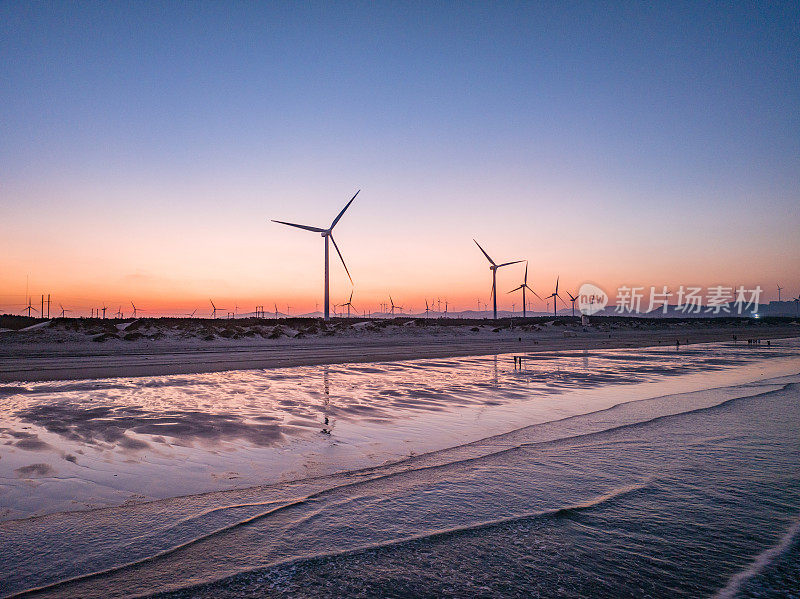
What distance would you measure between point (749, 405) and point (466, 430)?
891 centimetres

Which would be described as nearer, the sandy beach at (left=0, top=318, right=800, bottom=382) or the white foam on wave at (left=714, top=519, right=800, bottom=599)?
the white foam on wave at (left=714, top=519, right=800, bottom=599)

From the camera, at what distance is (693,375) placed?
20031 mm

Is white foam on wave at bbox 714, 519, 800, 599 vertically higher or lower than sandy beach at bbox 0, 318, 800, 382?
higher

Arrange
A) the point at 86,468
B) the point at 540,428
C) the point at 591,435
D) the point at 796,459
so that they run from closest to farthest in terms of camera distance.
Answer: the point at 86,468 < the point at 796,459 < the point at 591,435 < the point at 540,428

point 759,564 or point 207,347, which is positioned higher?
point 759,564

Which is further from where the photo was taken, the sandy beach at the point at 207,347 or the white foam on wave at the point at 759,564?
the sandy beach at the point at 207,347

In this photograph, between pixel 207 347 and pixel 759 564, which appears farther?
pixel 207 347

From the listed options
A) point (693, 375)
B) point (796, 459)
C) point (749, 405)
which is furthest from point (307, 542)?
point (693, 375)

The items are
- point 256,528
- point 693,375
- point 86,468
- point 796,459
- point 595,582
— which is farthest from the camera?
point 693,375

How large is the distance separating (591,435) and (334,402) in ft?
23.0

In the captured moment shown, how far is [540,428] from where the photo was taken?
9.87 m

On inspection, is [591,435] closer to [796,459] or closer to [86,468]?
[796,459]

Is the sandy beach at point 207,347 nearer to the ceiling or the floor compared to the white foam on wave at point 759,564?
nearer to the floor

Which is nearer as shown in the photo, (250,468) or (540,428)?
(250,468)
